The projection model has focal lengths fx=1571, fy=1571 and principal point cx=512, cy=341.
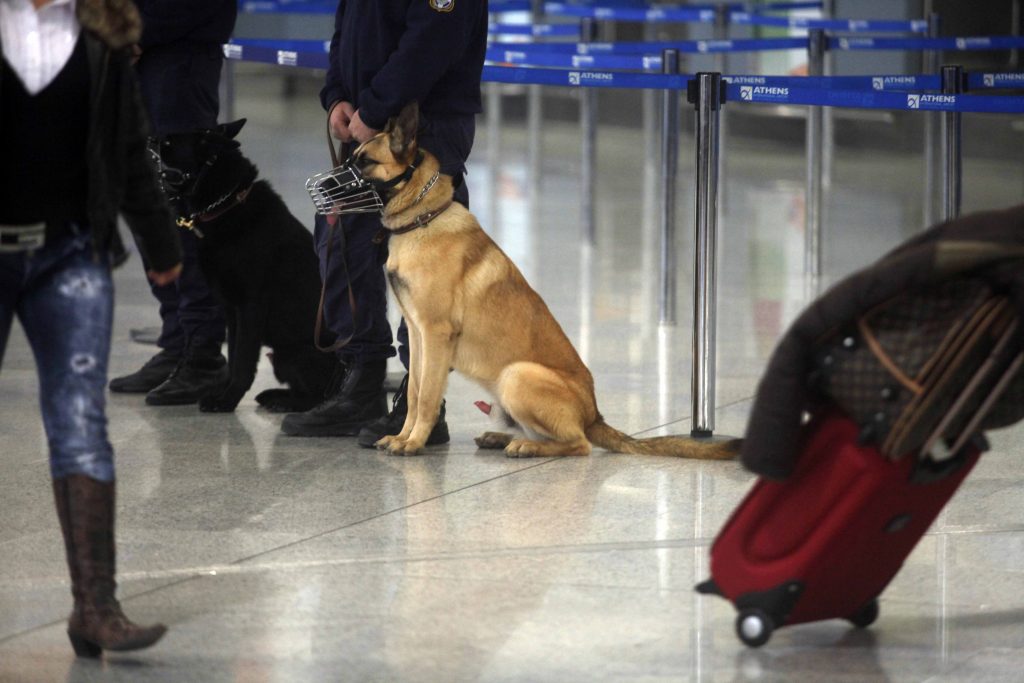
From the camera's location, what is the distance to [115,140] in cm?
320

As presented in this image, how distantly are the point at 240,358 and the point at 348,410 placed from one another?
48cm

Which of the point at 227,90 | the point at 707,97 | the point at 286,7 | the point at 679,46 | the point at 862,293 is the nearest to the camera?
the point at 862,293

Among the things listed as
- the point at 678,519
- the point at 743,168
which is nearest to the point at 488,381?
the point at 678,519

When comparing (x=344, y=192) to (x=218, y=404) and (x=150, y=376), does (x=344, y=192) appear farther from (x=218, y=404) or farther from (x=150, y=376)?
(x=150, y=376)

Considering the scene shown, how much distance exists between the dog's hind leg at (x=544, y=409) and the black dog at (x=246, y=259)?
1026 mm

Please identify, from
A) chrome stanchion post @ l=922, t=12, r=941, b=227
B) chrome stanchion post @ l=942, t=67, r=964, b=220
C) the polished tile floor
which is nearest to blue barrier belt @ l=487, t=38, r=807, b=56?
chrome stanchion post @ l=922, t=12, r=941, b=227

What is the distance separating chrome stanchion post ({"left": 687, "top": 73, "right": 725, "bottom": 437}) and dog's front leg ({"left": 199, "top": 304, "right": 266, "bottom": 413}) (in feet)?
5.06

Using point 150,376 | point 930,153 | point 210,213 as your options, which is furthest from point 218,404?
point 930,153

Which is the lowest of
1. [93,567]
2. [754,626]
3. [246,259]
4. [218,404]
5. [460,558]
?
[218,404]

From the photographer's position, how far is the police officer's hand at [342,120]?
5129 millimetres

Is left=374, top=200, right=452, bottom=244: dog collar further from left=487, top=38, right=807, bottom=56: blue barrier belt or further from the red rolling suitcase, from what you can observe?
left=487, top=38, right=807, bottom=56: blue barrier belt

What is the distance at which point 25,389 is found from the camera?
6070mm

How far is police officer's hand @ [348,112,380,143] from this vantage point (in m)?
4.97

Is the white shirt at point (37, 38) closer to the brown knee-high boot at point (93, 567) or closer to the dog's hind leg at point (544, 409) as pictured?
the brown knee-high boot at point (93, 567)
